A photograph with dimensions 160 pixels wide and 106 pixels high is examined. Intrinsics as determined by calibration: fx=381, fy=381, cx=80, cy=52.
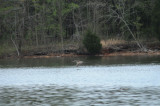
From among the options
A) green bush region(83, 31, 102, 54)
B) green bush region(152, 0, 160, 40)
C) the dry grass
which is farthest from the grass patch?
green bush region(152, 0, 160, 40)

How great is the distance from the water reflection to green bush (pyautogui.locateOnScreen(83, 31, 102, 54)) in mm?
26209

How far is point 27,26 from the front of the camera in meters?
58.7

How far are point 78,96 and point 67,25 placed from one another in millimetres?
42305

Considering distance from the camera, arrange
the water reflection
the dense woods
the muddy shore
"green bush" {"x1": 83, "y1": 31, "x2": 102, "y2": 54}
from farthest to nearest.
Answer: the dense woods
the muddy shore
"green bush" {"x1": 83, "y1": 31, "x2": 102, "y2": 54}
the water reflection

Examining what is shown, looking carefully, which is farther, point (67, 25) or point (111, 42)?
point (67, 25)

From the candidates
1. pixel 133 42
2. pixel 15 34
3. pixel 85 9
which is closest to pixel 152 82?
pixel 133 42

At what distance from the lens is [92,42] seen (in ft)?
165

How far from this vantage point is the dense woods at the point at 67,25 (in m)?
54.8

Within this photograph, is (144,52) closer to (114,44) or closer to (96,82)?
(114,44)

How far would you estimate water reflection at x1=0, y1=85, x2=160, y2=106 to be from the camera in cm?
1788

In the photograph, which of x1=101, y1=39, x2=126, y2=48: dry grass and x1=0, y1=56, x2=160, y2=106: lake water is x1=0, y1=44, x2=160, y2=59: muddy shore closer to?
x1=101, y1=39, x2=126, y2=48: dry grass

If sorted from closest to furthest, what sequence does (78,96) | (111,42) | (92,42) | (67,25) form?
(78,96)
(92,42)
(111,42)
(67,25)

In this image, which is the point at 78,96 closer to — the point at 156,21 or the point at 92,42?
the point at 92,42

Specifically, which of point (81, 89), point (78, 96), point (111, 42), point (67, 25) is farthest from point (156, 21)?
point (78, 96)
